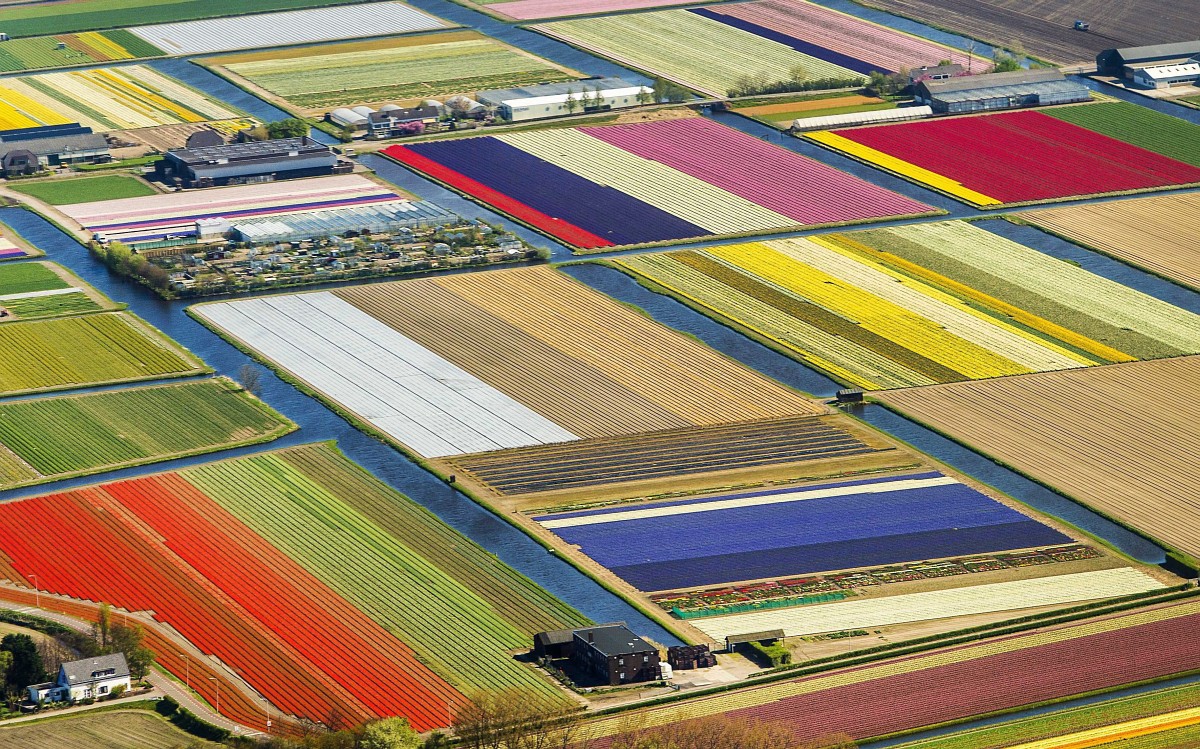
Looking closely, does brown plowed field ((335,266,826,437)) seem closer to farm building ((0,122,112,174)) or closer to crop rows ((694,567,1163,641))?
crop rows ((694,567,1163,641))

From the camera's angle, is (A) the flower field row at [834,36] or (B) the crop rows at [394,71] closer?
(B) the crop rows at [394,71]

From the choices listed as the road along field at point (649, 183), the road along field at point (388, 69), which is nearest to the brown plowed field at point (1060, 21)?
the road along field at point (388, 69)

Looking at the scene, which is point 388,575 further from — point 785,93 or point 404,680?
point 785,93

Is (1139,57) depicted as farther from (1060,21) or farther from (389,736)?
(389,736)

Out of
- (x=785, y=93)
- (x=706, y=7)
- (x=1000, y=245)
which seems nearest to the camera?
(x=1000, y=245)

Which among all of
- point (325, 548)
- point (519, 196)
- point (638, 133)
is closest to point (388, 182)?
point (519, 196)

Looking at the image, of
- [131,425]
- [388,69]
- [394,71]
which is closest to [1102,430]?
[131,425]

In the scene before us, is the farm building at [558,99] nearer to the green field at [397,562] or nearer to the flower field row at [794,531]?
the green field at [397,562]
